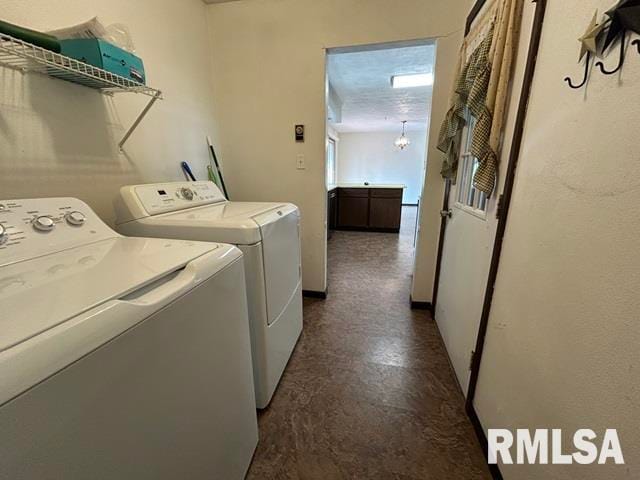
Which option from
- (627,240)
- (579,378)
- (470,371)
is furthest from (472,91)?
(470,371)

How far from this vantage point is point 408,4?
5.86ft

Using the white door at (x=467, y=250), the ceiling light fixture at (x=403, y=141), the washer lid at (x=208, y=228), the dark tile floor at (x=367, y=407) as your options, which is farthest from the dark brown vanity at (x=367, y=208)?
the washer lid at (x=208, y=228)

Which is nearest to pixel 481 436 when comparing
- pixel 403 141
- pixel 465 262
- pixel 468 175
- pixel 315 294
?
pixel 465 262

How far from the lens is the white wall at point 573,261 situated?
56cm

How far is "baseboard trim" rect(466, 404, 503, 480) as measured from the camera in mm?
1040

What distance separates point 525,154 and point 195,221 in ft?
4.33

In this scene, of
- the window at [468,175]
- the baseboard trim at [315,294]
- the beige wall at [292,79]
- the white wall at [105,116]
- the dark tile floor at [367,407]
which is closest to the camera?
the white wall at [105,116]

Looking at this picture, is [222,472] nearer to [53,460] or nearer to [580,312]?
[53,460]

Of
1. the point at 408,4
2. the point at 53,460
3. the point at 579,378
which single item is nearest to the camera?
the point at 53,460

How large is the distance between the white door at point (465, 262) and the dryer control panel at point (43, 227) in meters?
1.58

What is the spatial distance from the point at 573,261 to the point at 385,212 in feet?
14.6

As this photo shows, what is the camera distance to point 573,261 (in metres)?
0.71

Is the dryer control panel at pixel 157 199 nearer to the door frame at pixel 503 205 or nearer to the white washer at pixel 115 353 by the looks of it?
the white washer at pixel 115 353

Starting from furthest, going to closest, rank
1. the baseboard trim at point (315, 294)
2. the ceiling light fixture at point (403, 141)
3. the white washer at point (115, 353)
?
the ceiling light fixture at point (403, 141) → the baseboard trim at point (315, 294) → the white washer at point (115, 353)
